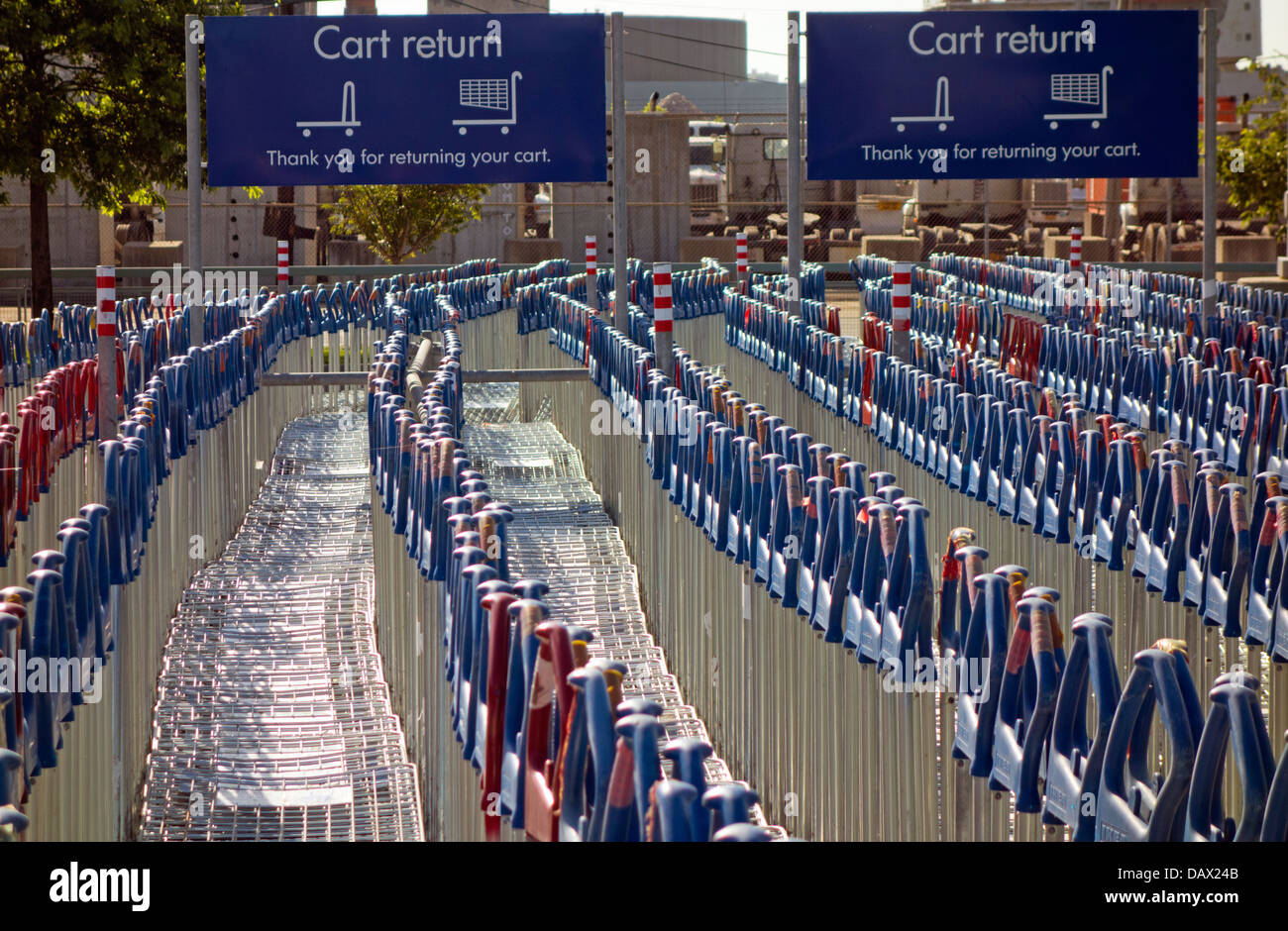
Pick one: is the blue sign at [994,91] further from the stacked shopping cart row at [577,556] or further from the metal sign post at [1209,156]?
the stacked shopping cart row at [577,556]

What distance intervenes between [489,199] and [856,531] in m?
34.9

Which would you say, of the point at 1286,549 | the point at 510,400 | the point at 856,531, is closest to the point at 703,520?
the point at 856,531

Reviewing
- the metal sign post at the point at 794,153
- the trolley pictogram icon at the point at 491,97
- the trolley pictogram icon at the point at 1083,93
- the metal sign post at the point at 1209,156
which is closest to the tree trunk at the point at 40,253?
the trolley pictogram icon at the point at 491,97

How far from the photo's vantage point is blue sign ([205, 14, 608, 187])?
1385cm

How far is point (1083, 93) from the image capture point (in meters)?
14.8

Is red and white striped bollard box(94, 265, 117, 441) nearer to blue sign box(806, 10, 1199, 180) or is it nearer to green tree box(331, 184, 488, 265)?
blue sign box(806, 10, 1199, 180)

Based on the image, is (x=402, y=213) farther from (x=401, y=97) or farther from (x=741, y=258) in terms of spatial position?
(x=401, y=97)

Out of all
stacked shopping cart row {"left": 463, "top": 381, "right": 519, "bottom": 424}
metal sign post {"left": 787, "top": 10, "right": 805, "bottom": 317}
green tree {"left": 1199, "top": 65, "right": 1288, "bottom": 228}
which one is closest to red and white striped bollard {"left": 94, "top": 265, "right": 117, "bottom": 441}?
metal sign post {"left": 787, "top": 10, "right": 805, "bottom": 317}

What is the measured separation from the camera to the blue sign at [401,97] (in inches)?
545

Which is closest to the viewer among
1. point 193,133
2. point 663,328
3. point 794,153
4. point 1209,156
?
point 663,328

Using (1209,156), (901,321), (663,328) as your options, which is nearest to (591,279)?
(1209,156)

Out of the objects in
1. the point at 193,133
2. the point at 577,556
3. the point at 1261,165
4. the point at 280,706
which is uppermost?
the point at 1261,165

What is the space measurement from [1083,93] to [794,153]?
8.83 feet
